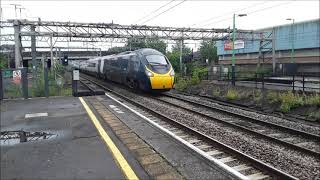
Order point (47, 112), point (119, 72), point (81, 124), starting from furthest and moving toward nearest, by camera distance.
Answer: point (119, 72), point (47, 112), point (81, 124)

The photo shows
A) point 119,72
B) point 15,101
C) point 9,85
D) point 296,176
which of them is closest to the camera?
point 296,176

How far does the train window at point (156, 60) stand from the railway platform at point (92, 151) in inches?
346

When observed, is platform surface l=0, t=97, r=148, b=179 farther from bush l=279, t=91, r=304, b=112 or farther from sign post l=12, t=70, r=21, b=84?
bush l=279, t=91, r=304, b=112

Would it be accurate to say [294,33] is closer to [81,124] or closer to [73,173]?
[81,124]

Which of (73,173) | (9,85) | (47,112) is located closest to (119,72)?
(9,85)

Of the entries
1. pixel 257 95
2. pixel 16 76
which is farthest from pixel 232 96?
pixel 16 76

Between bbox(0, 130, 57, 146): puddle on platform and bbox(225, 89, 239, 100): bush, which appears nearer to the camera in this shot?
bbox(0, 130, 57, 146): puddle on platform

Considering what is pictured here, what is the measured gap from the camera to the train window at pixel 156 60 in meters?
20.7

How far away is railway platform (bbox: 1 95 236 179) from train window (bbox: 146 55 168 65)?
8.79 metres

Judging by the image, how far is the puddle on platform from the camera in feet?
28.2

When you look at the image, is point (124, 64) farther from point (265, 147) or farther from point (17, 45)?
point (265, 147)

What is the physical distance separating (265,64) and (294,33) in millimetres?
6280

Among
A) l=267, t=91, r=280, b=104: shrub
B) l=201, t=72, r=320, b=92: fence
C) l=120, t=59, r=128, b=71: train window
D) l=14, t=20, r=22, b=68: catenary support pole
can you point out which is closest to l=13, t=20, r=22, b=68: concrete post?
l=14, t=20, r=22, b=68: catenary support pole

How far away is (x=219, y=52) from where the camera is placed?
7125cm
